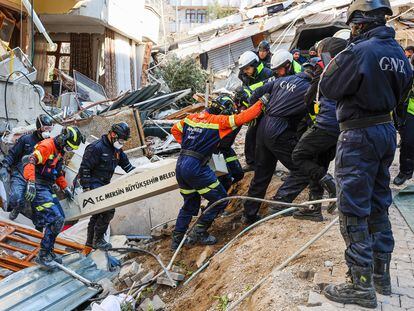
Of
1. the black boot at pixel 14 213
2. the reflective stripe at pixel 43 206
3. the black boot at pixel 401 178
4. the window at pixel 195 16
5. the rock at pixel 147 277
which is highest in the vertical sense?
the window at pixel 195 16

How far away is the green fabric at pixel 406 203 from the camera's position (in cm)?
526

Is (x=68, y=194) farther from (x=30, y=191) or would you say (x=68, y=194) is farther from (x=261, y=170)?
(x=261, y=170)

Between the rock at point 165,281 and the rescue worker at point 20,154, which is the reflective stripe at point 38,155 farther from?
the rock at point 165,281

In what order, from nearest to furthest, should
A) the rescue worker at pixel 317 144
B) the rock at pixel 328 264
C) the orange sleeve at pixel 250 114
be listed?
the rock at pixel 328 264
the rescue worker at pixel 317 144
the orange sleeve at pixel 250 114

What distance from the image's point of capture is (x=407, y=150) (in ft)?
21.0

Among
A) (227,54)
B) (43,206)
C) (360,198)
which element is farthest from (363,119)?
(227,54)

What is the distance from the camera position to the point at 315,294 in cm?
333

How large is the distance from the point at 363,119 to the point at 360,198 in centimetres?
51

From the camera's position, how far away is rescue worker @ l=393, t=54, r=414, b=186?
6402mm

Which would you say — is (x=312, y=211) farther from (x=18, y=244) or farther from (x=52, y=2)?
(x=52, y=2)

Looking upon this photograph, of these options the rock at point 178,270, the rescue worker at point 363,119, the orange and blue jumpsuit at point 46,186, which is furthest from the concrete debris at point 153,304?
the rescue worker at point 363,119

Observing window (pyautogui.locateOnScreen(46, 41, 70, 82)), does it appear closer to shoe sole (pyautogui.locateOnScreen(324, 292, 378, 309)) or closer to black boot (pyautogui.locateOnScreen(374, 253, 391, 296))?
black boot (pyautogui.locateOnScreen(374, 253, 391, 296))

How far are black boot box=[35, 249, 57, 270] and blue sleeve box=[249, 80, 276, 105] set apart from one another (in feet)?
10.2

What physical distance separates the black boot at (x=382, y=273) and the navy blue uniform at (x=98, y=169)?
167 inches
